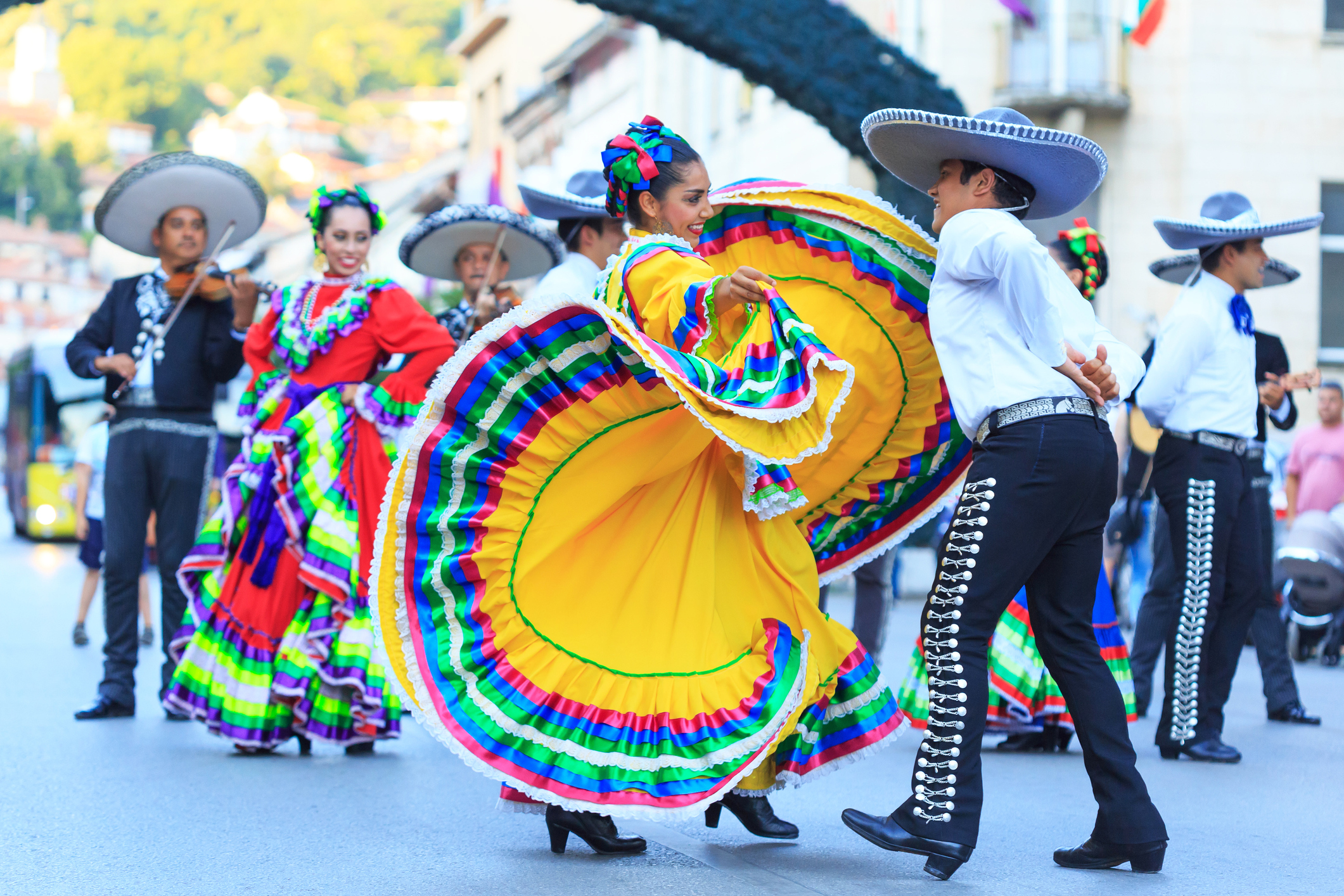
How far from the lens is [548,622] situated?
4344mm

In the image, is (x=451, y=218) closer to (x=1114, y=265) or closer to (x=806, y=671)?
(x=806, y=671)

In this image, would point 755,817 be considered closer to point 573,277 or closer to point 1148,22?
point 573,277

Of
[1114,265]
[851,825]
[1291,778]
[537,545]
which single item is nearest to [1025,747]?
[1291,778]

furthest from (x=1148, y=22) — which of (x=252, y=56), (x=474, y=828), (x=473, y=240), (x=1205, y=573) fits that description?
(x=252, y=56)

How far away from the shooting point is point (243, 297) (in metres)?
6.95

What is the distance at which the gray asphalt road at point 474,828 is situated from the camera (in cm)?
427

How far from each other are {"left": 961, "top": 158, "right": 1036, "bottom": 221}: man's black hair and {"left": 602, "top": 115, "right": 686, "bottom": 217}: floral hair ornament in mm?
776

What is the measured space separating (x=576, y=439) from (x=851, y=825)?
1.22m

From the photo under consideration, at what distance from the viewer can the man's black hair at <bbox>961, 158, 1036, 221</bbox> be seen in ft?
14.8

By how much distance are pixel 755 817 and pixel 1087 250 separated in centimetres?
316

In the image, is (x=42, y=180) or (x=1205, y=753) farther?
(x=42, y=180)

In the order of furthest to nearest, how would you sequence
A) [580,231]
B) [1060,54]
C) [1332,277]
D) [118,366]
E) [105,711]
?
[1060,54]
[1332,277]
[105,711]
[118,366]
[580,231]

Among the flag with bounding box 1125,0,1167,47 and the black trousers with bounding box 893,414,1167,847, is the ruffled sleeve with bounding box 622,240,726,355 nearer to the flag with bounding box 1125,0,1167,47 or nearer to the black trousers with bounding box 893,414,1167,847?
the black trousers with bounding box 893,414,1167,847

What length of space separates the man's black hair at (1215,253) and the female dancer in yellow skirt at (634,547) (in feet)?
9.35
